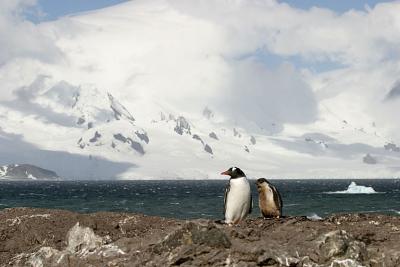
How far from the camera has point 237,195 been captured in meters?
20.1

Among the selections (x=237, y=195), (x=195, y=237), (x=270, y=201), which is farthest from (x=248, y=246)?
(x=270, y=201)

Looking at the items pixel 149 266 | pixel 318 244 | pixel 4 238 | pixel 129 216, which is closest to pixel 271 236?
pixel 318 244

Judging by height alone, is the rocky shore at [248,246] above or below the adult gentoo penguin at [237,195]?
below

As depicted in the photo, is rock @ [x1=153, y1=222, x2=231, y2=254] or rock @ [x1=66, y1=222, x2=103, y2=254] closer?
rock @ [x1=153, y1=222, x2=231, y2=254]

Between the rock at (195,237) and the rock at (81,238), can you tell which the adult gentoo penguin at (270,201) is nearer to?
the rock at (81,238)

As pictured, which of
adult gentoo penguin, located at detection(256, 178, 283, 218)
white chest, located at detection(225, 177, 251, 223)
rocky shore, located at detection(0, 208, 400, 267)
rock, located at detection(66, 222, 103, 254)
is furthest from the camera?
adult gentoo penguin, located at detection(256, 178, 283, 218)

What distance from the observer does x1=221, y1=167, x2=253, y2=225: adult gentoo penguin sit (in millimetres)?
19891

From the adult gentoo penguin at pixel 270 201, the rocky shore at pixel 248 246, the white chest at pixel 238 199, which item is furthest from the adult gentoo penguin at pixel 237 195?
the rocky shore at pixel 248 246

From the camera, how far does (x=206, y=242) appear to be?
14148mm

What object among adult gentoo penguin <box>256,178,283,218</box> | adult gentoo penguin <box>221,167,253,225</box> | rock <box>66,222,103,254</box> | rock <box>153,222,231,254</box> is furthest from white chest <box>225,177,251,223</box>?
rock <box>153,222,231,254</box>

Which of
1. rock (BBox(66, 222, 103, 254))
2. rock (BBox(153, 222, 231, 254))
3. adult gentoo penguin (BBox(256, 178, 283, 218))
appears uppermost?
adult gentoo penguin (BBox(256, 178, 283, 218))

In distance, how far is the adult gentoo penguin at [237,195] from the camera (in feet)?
65.3

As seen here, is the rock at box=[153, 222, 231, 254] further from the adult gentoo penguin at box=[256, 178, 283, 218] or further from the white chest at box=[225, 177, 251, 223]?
the adult gentoo penguin at box=[256, 178, 283, 218]

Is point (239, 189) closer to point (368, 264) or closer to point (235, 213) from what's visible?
point (235, 213)
